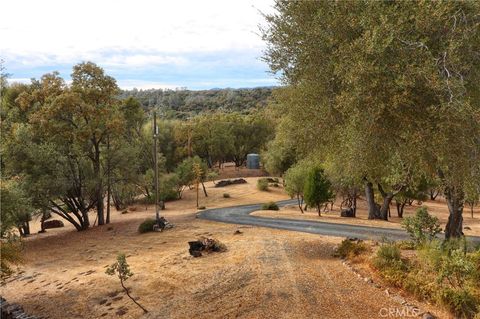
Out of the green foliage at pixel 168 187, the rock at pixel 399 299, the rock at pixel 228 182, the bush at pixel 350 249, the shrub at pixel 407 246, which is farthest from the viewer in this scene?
the rock at pixel 228 182

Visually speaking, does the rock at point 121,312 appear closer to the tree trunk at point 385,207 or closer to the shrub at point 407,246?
the shrub at point 407,246

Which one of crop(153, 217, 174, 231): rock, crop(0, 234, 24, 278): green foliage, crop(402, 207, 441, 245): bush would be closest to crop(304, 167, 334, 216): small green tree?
crop(153, 217, 174, 231): rock

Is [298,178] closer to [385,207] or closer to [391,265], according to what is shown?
[385,207]

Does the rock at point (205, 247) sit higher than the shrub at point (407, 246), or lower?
lower

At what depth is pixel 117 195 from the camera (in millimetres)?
58781

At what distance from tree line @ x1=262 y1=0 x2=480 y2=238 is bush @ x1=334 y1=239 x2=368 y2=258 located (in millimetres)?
4784

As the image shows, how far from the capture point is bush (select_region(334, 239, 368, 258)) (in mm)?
17603

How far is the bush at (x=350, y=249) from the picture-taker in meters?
17.6

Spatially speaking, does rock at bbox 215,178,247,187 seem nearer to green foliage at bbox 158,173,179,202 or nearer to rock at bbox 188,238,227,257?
green foliage at bbox 158,173,179,202

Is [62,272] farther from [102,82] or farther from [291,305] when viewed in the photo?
[102,82]

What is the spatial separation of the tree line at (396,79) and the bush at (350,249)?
4784 millimetres

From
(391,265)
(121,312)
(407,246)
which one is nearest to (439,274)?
(391,265)

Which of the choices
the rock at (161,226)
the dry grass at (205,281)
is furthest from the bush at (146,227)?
the dry grass at (205,281)

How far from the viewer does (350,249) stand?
18062mm
